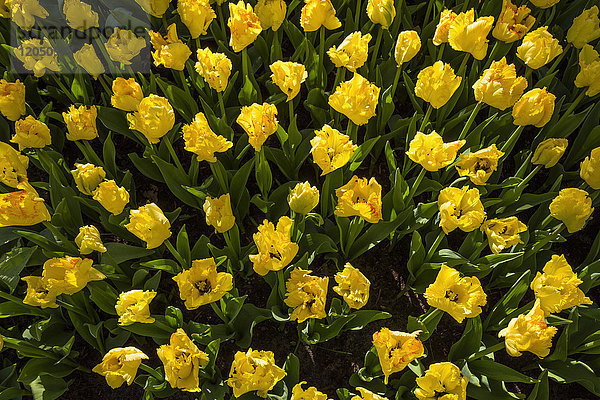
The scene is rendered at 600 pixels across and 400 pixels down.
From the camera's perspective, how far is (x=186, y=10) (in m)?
1.92

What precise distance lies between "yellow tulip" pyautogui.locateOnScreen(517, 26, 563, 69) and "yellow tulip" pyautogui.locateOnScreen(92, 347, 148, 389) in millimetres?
1742

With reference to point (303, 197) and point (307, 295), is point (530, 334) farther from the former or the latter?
point (303, 197)

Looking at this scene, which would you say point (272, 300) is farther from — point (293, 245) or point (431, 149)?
point (431, 149)

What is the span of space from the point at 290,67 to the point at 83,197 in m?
1.02

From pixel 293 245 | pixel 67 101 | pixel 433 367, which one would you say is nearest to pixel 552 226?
pixel 433 367

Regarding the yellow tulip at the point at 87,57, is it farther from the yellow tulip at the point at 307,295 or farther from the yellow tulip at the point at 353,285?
the yellow tulip at the point at 353,285

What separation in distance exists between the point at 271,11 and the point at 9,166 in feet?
3.80

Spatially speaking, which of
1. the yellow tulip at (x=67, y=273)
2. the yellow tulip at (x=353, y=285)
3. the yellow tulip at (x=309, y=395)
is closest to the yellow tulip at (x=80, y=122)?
the yellow tulip at (x=67, y=273)

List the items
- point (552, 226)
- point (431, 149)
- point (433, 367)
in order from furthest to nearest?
point (552, 226)
point (431, 149)
point (433, 367)

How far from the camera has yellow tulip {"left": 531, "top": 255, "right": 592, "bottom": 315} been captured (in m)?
1.53

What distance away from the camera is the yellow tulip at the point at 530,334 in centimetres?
145

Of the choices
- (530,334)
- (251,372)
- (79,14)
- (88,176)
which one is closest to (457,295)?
(530,334)

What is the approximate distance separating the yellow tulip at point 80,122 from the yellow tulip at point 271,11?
0.78 meters

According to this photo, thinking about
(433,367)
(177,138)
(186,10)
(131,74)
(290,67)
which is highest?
(186,10)
